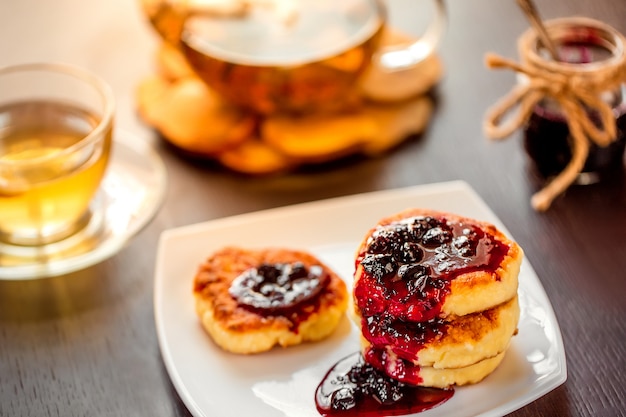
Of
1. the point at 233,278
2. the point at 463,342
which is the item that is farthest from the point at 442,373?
the point at 233,278

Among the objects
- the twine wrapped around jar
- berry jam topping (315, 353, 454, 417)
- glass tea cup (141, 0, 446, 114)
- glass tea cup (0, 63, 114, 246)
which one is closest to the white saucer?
glass tea cup (0, 63, 114, 246)

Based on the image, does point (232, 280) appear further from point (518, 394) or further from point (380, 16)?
point (380, 16)

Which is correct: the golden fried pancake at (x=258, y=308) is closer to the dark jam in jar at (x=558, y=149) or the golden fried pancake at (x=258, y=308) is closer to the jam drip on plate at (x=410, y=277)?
the jam drip on plate at (x=410, y=277)

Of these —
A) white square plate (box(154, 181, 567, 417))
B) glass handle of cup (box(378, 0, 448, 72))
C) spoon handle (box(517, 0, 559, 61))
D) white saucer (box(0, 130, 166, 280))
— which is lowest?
white saucer (box(0, 130, 166, 280))

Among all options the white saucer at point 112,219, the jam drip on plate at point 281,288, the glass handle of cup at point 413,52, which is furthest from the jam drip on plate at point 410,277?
the glass handle of cup at point 413,52

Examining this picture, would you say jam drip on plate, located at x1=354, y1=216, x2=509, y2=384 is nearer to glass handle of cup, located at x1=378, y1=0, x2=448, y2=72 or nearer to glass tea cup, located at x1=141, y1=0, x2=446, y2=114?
glass tea cup, located at x1=141, y1=0, x2=446, y2=114

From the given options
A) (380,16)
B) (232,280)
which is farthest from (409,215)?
(380,16)
